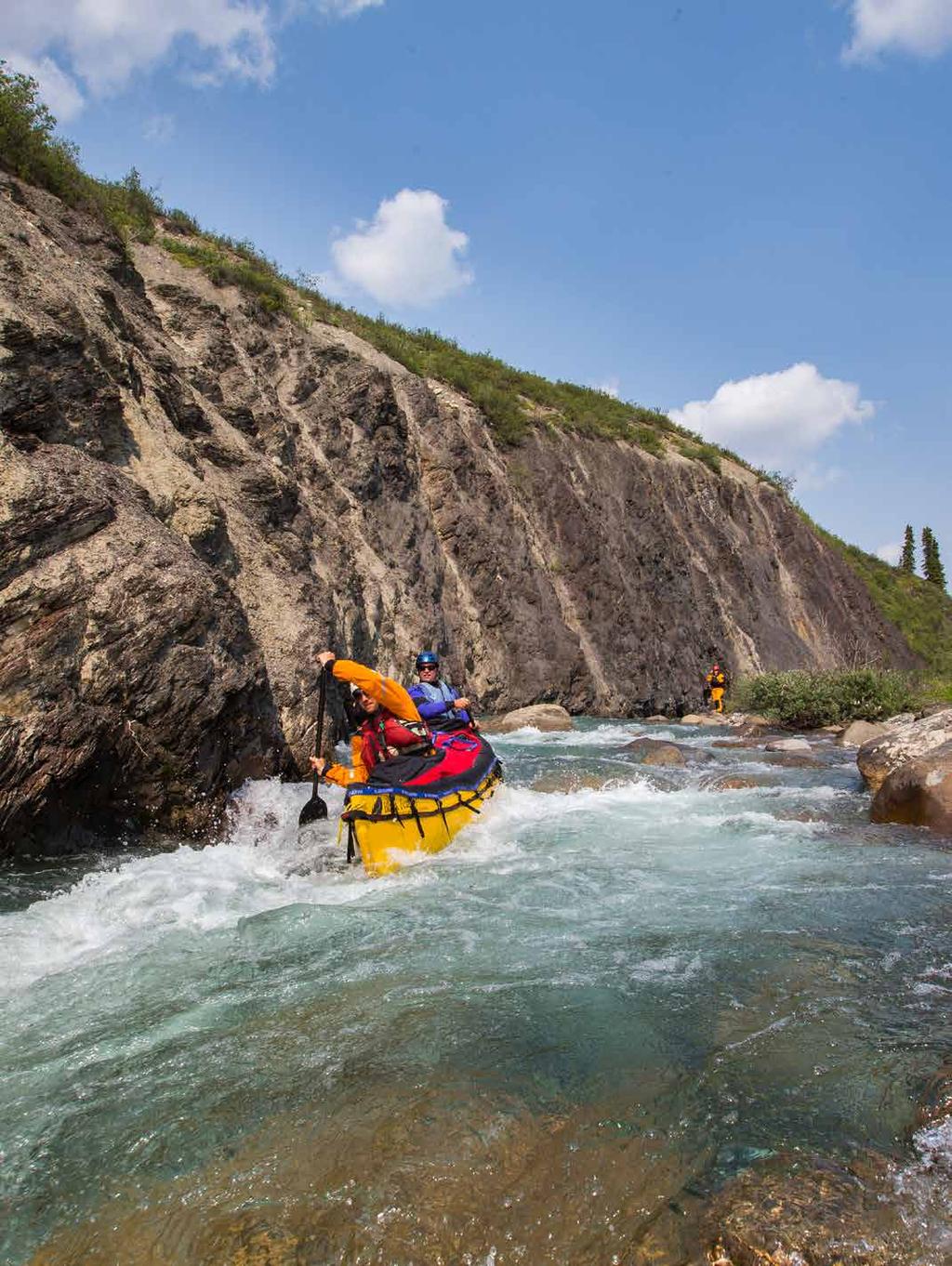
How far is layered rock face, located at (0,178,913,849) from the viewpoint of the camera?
677 cm

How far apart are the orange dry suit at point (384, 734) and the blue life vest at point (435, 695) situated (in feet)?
5.21

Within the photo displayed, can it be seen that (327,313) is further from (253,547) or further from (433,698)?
(433,698)

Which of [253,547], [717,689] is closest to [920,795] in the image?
[253,547]

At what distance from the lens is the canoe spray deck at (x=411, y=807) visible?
653cm

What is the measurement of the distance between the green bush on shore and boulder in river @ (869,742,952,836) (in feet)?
34.9

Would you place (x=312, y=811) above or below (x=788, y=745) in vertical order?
above

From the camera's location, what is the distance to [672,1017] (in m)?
3.63

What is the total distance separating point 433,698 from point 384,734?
1869 mm

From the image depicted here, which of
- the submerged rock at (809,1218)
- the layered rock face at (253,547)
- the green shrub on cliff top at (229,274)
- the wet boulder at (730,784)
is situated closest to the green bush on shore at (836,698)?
the layered rock face at (253,547)

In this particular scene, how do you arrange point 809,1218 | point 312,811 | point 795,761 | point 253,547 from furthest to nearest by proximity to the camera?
point 795,761 < point 253,547 < point 312,811 < point 809,1218

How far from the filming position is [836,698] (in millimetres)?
18516

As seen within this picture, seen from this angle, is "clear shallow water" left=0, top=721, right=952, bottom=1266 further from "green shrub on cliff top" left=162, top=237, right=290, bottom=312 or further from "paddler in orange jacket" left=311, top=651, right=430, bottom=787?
"green shrub on cliff top" left=162, top=237, right=290, bottom=312

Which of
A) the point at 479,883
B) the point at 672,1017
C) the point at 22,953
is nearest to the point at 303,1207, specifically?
the point at 672,1017

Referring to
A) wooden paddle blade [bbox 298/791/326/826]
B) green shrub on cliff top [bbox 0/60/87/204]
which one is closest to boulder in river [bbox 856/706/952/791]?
wooden paddle blade [bbox 298/791/326/826]
